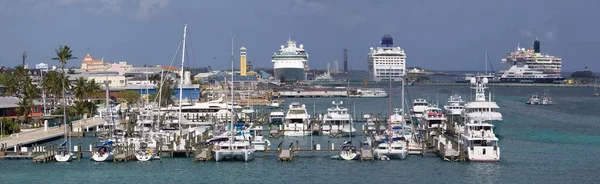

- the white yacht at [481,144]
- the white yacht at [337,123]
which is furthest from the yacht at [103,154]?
the white yacht at [337,123]

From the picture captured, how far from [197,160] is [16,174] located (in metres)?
8.85

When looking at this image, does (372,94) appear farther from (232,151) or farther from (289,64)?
(232,151)

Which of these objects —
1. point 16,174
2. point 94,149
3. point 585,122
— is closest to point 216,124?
point 94,149

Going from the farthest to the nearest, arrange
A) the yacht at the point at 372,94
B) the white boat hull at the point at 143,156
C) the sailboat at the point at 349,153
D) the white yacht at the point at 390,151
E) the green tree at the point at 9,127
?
the yacht at the point at 372,94, the green tree at the point at 9,127, the white yacht at the point at 390,151, the sailboat at the point at 349,153, the white boat hull at the point at 143,156

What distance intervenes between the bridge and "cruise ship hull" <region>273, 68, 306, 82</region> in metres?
120

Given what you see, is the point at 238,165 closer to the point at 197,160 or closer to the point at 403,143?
the point at 197,160

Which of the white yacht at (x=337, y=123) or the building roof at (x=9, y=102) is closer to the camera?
the white yacht at (x=337, y=123)

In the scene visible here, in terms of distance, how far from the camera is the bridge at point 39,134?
180 ft

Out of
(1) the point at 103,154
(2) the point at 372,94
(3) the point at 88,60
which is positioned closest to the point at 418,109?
(1) the point at 103,154


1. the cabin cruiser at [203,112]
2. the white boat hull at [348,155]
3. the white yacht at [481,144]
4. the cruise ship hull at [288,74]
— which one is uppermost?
the cruise ship hull at [288,74]

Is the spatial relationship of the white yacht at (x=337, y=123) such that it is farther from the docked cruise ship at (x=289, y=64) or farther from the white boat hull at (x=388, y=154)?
the docked cruise ship at (x=289, y=64)

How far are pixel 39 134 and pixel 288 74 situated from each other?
133 meters

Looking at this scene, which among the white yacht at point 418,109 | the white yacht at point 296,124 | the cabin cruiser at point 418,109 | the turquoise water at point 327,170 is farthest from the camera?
the cabin cruiser at point 418,109

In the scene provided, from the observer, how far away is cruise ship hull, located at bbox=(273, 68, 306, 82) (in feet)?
629
